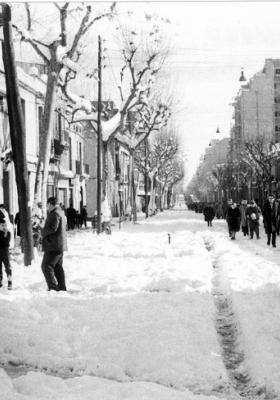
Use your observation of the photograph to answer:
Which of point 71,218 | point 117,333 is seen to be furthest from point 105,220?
point 117,333

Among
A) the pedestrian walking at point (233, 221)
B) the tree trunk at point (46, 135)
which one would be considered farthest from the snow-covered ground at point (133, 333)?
the pedestrian walking at point (233, 221)

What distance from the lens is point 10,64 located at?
43.9 feet

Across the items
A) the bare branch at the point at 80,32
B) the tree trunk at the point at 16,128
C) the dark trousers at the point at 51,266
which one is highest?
the bare branch at the point at 80,32

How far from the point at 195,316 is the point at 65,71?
13454 millimetres

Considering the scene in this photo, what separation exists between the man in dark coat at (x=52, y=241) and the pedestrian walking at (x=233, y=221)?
13493mm

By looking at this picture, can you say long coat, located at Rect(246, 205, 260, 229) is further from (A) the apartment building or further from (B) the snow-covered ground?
(B) the snow-covered ground

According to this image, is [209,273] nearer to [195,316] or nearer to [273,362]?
[195,316]

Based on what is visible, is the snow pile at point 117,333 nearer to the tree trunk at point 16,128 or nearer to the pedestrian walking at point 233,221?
the tree trunk at point 16,128

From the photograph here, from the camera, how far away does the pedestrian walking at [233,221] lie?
23.1 metres

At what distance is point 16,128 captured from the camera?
13.7 meters

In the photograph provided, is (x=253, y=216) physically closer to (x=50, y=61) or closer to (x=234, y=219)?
(x=234, y=219)

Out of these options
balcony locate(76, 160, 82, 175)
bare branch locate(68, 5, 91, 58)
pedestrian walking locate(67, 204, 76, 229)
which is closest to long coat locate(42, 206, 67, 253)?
bare branch locate(68, 5, 91, 58)

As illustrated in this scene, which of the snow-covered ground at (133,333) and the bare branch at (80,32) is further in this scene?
the bare branch at (80,32)

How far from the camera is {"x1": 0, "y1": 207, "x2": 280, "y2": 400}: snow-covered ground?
5617 mm
